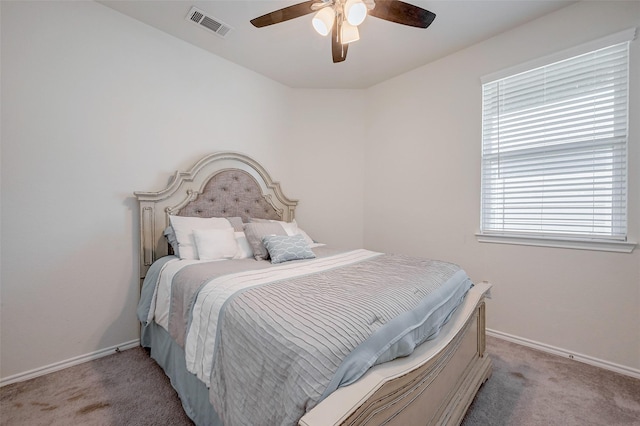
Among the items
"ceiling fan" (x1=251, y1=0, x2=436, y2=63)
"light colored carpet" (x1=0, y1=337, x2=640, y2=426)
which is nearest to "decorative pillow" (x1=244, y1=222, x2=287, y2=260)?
"light colored carpet" (x1=0, y1=337, x2=640, y2=426)

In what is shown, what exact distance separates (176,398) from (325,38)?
2969mm

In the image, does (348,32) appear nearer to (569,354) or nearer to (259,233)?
(259,233)

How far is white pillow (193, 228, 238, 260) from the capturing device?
6.77 ft

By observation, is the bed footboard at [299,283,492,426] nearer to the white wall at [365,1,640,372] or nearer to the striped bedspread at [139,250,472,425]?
the striped bedspread at [139,250,472,425]

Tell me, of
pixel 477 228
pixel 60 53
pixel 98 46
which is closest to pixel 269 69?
pixel 98 46

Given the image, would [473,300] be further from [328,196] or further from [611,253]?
[328,196]

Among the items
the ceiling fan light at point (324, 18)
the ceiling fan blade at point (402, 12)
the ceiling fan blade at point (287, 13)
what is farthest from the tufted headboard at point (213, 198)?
the ceiling fan blade at point (402, 12)

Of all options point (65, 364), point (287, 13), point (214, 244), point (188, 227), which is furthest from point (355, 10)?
point (65, 364)

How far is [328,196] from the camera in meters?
3.57

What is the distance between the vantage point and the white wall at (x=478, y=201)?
190 cm

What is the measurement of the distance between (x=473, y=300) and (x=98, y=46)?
3.24 metres

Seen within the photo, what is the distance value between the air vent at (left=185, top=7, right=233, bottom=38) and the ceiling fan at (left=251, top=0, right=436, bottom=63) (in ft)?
2.40

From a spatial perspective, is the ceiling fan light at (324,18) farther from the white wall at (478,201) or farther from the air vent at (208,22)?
the white wall at (478,201)

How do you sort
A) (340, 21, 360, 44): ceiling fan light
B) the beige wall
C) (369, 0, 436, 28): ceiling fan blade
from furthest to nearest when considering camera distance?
1. the beige wall
2. (340, 21, 360, 44): ceiling fan light
3. (369, 0, 436, 28): ceiling fan blade
